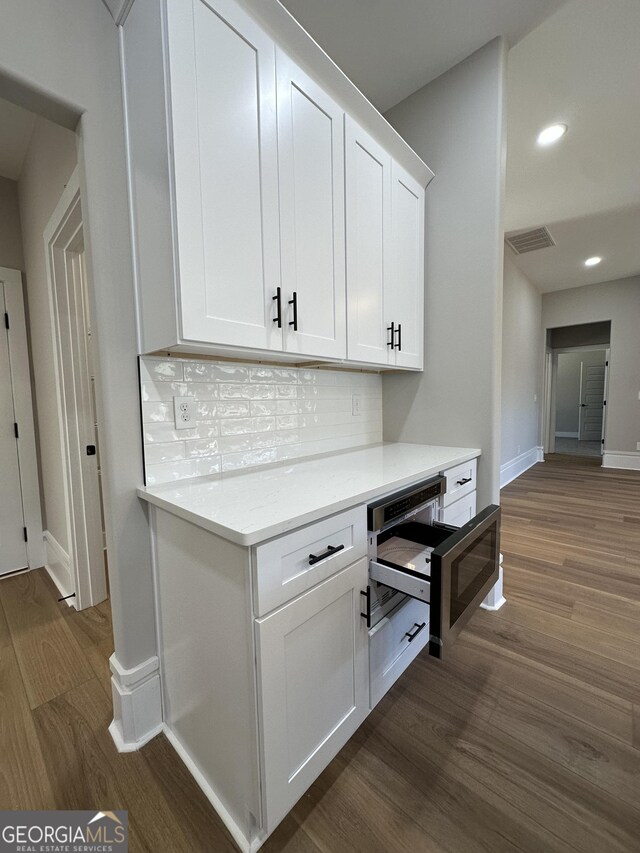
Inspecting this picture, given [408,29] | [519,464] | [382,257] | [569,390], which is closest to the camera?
[408,29]

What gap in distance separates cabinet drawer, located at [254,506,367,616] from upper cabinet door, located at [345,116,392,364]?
0.81 metres

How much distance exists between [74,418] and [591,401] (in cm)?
1071

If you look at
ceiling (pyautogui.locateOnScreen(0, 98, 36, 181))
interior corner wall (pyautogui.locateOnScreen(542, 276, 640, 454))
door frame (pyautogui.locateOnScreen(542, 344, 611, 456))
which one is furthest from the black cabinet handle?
door frame (pyautogui.locateOnScreen(542, 344, 611, 456))

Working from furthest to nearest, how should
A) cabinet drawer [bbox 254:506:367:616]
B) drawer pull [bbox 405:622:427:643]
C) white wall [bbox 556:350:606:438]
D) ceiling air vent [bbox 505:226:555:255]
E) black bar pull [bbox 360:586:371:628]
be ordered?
white wall [bbox 556:350:606:438]
ceiling air vent [bbox 505:226:555:255]
drawer pull [bbox 405:622:427:643]
black bar pull [bbox 360:586:371:628]
cabinet drawer [bbox 254:506:367:616]

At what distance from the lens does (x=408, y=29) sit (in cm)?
165

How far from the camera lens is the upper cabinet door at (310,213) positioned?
127cm

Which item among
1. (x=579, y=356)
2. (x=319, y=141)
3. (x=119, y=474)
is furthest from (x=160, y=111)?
(x=579, y=356)

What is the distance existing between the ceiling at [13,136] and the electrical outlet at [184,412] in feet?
5.82

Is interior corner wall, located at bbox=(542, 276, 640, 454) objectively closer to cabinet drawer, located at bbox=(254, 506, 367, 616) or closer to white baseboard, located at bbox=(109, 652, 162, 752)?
cabinet drawer, located at bbox=(254, 506, 367, 616)

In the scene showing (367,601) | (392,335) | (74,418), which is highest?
(392,335)

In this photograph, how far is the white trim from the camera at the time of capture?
3.01 feet

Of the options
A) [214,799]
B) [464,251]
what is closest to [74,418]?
[214,799]

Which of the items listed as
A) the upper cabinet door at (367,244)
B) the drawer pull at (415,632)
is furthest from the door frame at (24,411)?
the drawer pull at (415,632)

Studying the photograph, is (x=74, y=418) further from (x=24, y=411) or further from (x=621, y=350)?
(x=621, y=350)
